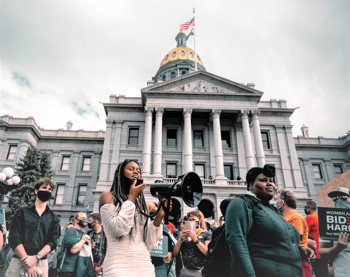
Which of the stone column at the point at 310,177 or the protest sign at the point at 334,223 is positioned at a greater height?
the stone column at the point at 310,177

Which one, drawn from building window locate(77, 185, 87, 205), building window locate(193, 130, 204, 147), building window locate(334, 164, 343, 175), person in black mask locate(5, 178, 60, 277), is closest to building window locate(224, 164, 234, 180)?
building window locate(193, 130, 204, 147)

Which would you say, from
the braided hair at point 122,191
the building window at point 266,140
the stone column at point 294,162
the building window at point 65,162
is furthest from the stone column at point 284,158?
the building window at point 65,162

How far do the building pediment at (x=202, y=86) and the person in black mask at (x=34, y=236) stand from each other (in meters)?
22.8

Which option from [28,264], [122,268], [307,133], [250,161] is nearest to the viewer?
[122,268]

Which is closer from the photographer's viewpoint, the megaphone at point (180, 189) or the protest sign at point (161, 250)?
A: the megaphone at point (180, 189)

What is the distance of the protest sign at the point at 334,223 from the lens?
14.2ft

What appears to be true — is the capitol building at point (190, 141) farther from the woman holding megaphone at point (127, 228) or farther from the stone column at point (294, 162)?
the woman holding megaphone at point (127, 228)

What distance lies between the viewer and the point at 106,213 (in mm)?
2252

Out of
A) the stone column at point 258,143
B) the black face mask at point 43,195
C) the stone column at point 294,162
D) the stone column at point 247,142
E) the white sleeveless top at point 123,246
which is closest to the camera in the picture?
the white sleeveless top at point 123,246

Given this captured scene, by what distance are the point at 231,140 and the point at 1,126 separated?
88.2 ft

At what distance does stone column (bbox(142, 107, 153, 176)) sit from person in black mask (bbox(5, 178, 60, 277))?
18.5 metres

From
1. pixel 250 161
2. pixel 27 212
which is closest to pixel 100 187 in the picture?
pixel 250 161

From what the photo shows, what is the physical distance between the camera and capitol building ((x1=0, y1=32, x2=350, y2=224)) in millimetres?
24091

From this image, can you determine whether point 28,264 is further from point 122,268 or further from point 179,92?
point 179,92
